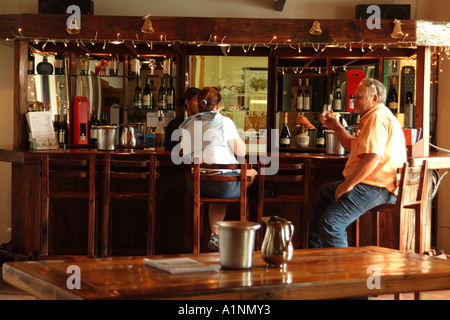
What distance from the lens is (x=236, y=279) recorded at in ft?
7.66

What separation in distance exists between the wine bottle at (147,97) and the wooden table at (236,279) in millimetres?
5266

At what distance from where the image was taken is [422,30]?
5746 millimetres

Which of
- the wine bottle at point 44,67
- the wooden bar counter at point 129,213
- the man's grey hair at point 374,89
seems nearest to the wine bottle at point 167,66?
the wine bottle at point 44,67

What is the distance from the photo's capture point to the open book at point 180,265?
2.44 m

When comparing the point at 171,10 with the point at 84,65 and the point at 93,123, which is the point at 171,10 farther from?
the point at 93,123

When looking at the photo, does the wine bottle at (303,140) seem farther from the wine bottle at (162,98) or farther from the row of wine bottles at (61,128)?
the row of wine bottles at (61,128)

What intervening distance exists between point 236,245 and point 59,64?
581 cm

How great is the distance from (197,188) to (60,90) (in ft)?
11.8

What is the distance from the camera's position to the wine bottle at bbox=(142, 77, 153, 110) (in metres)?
7.89

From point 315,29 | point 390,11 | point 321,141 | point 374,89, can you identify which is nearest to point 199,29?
point 315,29

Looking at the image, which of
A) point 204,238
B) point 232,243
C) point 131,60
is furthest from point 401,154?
point 131,60

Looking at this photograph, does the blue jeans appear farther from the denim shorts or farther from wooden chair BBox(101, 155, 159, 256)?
wooden chair BBox(101, 155, 159, 256)

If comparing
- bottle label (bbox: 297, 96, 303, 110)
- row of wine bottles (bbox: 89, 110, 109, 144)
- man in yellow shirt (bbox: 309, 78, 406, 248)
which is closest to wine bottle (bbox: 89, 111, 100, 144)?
row of wine bottles (bbox: 89, 110, 109, 144)
